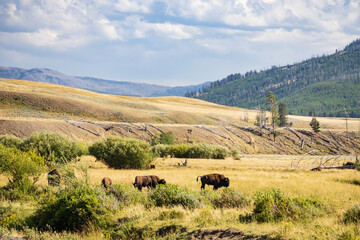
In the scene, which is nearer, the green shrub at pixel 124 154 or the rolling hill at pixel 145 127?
the green shrub at pixel 124 154

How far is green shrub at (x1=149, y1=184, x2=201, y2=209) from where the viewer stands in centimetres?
1522

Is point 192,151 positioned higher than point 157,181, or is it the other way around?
point 157,181

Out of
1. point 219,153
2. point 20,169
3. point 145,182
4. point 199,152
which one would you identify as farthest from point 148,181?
point 219,153

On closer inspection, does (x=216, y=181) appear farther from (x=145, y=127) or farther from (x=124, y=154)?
(x=145, y=127)

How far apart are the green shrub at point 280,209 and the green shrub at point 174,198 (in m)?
3.28

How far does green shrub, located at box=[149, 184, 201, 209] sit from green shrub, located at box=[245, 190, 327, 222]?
3.28m

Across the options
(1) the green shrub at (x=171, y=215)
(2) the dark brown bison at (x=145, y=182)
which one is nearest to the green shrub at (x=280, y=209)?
(1) the green shrub at (x=171, y=215)

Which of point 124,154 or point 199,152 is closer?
point 124,154

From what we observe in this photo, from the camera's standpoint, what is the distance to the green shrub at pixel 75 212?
535 inches

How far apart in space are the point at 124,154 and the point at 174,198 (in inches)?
798

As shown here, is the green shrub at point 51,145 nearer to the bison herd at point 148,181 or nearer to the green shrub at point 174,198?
the bison herd at point 148,181

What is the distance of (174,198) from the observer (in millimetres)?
15664

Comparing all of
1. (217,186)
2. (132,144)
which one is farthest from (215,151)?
(217,186)

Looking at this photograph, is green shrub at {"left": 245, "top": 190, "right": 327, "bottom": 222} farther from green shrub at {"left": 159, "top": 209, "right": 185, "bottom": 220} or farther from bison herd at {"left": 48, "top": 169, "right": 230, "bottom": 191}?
bison herd at {"left": 48, "top": 169, "right": 230, "bottom": 191}
